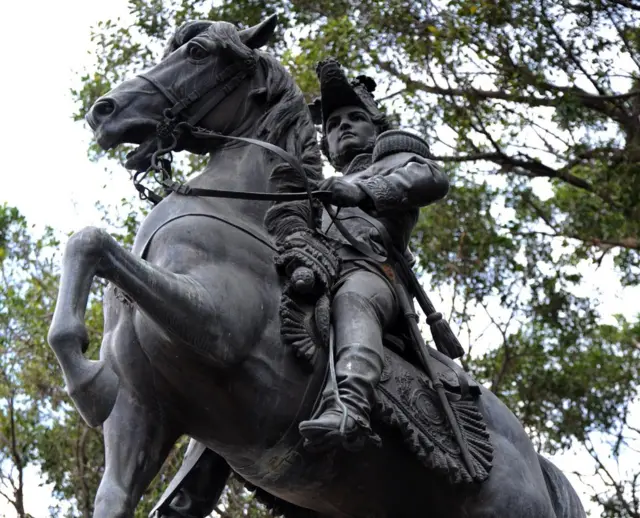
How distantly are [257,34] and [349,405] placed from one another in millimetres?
1939

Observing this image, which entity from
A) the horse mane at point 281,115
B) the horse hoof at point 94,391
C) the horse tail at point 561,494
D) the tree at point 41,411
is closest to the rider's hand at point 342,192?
the horse mane at point 281,115

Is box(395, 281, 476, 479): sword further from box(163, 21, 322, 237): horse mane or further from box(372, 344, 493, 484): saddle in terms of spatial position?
box(163, 21, 322, 237): horse mane

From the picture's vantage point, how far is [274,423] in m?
4.80

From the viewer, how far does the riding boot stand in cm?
453

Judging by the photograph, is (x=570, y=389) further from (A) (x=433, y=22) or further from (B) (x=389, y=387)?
(B) (x=389, y=387)

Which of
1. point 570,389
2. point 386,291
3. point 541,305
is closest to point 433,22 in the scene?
point 541,305

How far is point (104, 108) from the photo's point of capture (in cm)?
513

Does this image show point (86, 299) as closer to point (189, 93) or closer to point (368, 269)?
point (189, 93)

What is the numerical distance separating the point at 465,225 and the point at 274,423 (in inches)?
377

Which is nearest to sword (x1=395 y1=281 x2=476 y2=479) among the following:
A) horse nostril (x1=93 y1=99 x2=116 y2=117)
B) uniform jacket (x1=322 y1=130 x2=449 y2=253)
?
uniform jacket (x1=322 y1=130 x2=449 y2=253)

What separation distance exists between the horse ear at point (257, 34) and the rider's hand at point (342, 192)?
86 centimetres

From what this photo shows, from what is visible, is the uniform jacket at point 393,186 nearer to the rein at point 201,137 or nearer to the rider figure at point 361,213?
the rider figure at point 361,213

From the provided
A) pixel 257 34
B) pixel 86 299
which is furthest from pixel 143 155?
pixel 86 299

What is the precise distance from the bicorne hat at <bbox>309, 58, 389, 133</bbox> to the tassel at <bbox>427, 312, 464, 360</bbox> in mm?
1096
